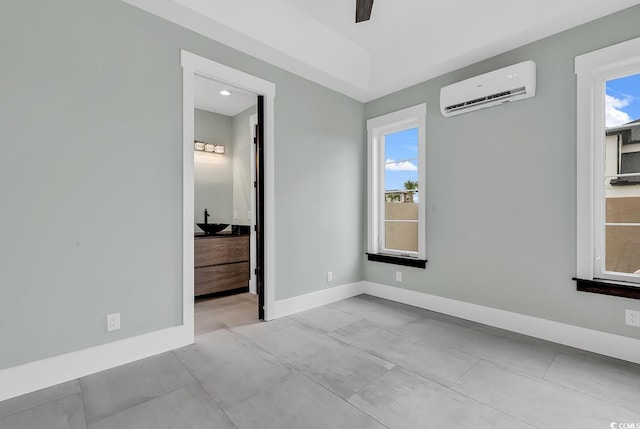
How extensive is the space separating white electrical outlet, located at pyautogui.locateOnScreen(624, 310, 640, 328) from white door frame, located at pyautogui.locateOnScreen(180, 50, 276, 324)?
300 centimetres

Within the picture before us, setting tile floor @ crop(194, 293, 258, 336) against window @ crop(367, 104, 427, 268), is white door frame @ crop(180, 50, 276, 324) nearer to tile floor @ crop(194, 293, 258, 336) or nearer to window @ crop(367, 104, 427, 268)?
tile floor @ crop(194, 293, 258, 336)

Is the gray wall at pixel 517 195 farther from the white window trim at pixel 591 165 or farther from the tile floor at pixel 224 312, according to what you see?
the tile floor at pixel 224 312

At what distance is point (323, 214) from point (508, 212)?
78.2 inches

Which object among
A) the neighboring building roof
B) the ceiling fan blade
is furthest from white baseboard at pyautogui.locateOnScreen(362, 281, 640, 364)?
the ceiling fan blade

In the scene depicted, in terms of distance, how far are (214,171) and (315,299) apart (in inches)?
110

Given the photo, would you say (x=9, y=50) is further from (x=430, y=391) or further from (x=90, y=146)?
(x=430, y=391)

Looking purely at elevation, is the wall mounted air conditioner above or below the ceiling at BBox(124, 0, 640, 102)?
below

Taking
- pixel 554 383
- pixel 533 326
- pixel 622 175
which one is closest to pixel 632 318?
pixel 533 326

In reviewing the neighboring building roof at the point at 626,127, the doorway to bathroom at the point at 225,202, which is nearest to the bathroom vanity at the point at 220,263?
the doorway to bathroom at the point at 225,202

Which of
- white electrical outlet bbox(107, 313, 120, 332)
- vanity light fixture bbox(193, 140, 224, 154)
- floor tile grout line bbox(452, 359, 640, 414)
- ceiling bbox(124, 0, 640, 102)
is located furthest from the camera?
vanity light fixture bbox(193, 140, 224, 154)

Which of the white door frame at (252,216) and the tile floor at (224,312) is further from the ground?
the white door frame at (252,216)

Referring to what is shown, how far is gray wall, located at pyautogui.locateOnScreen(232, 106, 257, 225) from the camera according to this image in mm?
4750

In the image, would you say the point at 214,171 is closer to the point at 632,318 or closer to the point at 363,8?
the point at 363,8

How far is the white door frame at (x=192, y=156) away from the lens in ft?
8.38
